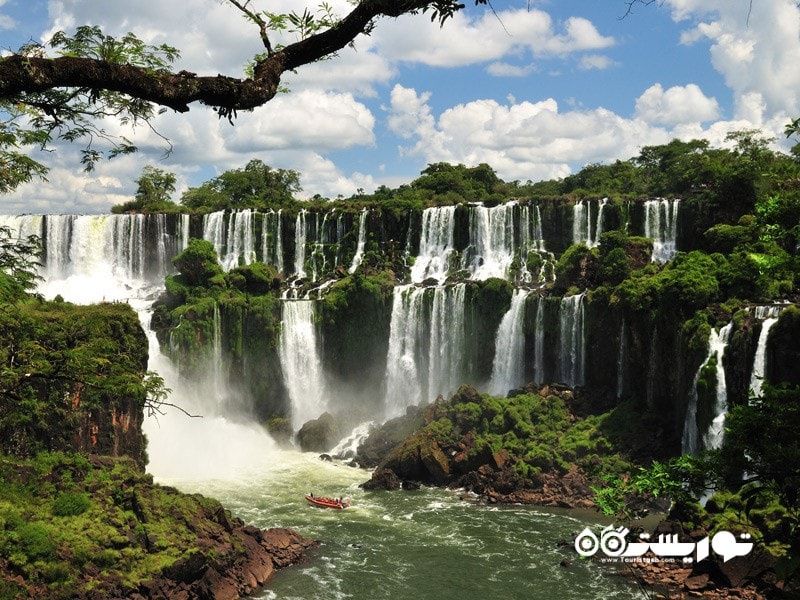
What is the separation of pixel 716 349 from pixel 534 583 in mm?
10963

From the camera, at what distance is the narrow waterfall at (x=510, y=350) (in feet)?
116

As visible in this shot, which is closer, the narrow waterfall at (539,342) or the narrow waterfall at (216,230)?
the narrow waterfall at (539,342)

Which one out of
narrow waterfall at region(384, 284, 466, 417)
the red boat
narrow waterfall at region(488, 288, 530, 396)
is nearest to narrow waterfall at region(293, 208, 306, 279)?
narrow waterfall at region(384, 284, 466, 417)

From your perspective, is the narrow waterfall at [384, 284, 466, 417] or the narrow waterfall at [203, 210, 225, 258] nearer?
the narrow waterfall at [384, 284, 466, 417]

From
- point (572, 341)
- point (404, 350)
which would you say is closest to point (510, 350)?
point (572, 341)

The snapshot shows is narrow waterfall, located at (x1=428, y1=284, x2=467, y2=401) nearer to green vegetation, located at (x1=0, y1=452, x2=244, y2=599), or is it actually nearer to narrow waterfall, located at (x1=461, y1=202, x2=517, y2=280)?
narrow waterfall, located at (x1=461, y1=202, x2=517, y2=280)

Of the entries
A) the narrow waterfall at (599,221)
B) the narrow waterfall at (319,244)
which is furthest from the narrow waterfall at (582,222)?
the narrow waterfall at (319,244)

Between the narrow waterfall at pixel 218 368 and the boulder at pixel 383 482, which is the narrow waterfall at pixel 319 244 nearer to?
the narrow waterfall at pixel 218 368

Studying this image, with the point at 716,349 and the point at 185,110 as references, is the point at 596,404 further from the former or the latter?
the point at 185,110

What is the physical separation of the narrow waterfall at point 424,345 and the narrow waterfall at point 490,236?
492 cm

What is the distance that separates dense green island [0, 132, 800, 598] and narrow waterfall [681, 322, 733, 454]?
0.95ft

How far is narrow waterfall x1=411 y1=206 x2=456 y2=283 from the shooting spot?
139ft

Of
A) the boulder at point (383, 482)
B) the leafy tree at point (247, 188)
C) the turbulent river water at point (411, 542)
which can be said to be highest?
the leafy tree at point (247, 188)

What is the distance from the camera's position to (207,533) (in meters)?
19.7
